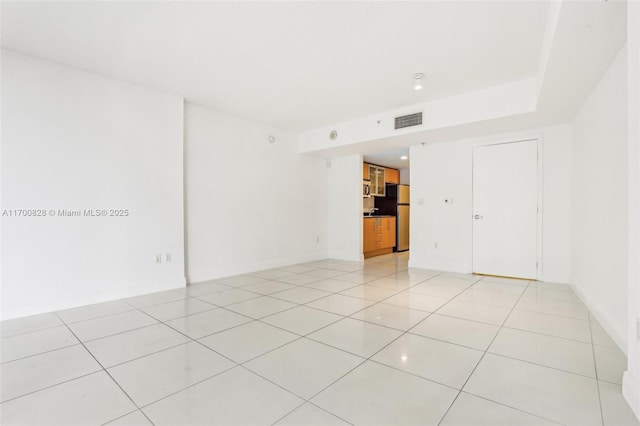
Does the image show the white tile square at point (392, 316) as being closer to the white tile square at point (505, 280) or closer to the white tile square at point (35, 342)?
the white tile square at point (505, 280)

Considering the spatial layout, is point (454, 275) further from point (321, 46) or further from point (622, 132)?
point (321, 46)

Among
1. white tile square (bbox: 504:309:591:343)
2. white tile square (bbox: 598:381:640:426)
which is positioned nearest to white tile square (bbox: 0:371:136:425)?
white tile square (bbox: 598:381:640:426)

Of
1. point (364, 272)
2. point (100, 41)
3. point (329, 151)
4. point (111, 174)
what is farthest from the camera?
point (329, 151)

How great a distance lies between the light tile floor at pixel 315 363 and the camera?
1.48 metres

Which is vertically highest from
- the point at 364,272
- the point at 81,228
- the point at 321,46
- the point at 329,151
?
the point at 321,46

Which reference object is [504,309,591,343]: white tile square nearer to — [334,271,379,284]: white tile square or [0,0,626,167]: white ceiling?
[334,271,379,284]: white tile square

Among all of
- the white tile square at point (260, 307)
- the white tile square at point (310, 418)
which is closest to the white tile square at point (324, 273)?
the white tile square at point (260, 307)

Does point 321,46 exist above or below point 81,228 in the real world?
above

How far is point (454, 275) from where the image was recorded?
4762 millimetres

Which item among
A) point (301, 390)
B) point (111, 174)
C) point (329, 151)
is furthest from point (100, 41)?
point (329, 151)

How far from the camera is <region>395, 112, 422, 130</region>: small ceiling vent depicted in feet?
14.3

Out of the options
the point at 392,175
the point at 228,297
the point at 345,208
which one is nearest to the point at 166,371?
the point at 228,297

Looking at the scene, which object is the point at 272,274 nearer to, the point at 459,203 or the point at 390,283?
the point at 390,283

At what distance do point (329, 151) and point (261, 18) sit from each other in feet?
11.6
